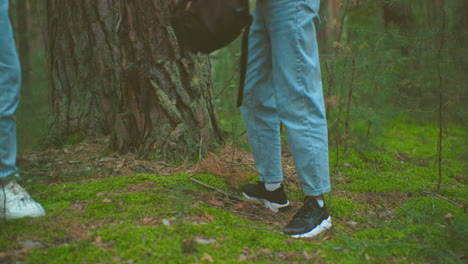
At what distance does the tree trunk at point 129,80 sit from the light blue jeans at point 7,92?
1.09 meters

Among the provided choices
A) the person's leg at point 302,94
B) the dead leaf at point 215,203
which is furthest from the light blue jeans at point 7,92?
the person's leg at point 302,94

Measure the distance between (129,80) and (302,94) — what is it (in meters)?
1.63

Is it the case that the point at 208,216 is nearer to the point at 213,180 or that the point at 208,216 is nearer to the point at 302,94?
the point at 213,180

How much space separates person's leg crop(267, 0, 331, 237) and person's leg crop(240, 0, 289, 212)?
0.68 ft

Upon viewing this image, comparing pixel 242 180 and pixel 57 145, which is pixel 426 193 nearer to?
pixel 242 180

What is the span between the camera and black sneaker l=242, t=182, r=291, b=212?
2.64 m

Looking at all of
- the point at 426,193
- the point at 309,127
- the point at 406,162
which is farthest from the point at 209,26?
the point at 406,162

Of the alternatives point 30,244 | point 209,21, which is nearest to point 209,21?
point 209,21

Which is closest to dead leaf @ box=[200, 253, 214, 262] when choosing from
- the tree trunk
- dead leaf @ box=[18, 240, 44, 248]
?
dead leaf @ box=[18, 240, 44, 248]

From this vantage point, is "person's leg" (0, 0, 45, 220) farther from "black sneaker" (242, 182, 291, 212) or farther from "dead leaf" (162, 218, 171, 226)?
"black sneaker" (242, 182, 291, 212)

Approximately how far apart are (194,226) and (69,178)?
4.80 ft

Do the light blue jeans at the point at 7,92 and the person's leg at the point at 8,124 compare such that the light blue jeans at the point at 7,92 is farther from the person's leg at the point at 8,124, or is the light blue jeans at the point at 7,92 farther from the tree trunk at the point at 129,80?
the tree trunk at the point at 129,80

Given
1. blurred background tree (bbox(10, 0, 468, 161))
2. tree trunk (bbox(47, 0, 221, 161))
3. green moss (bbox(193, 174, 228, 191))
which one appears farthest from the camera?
blurred background tree (bbox(10, 0, 468, 161))

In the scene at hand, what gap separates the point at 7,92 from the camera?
7.17 feet
